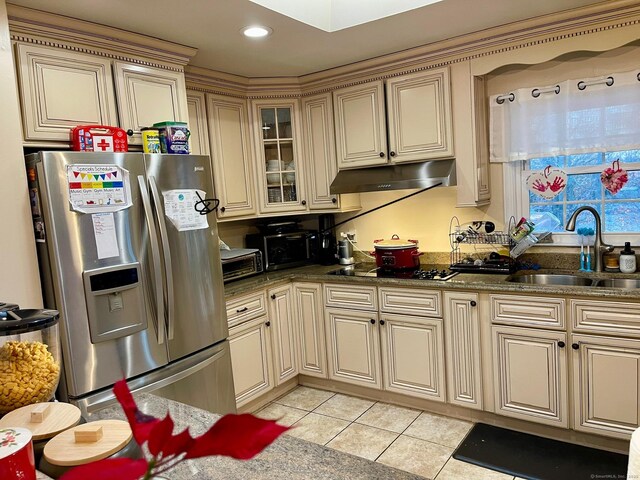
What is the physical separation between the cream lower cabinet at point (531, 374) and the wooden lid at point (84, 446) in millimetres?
2227

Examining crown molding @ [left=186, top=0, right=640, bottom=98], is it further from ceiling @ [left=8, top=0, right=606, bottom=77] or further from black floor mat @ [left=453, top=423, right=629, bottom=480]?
black floor mat @ [left=453, top=423, right=629, bottom=480]

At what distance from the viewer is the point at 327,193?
3.64 m

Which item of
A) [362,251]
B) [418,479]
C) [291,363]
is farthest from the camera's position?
[362,251]

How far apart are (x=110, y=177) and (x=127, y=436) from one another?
138 centimetres

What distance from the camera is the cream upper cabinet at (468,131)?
301cm

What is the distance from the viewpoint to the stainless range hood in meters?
3.08

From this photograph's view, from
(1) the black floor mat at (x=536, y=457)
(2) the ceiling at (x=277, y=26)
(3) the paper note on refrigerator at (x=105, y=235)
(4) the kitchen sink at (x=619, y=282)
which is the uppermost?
(2) the ceiling at (x=277, y=26)

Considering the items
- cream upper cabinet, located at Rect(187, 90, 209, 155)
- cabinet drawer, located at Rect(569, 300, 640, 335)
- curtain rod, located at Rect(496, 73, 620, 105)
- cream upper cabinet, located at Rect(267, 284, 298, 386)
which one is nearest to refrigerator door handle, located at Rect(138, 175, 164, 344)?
cream upper cabinet, located at Rect(187, 90, 209, 155)

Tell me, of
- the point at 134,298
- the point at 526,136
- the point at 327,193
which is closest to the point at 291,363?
the point at 327,193

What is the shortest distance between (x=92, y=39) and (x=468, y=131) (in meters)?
2.19

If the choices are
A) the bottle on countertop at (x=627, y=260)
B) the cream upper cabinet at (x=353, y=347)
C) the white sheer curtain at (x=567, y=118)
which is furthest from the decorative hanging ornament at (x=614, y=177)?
the cream upper cabinet at (x=353, y=347)

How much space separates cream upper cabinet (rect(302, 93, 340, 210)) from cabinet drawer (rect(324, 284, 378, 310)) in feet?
2.18

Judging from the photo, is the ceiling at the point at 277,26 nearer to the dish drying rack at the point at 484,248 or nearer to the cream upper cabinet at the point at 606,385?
the dish drying rack at the point at 484,248

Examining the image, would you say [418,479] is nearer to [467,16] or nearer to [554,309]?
[554,309]
